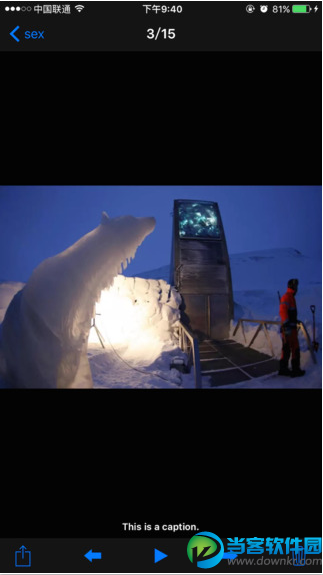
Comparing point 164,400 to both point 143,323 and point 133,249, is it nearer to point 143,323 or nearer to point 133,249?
point 133,249

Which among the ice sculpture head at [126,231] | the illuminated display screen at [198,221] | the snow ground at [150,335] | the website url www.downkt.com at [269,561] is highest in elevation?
the illuminated display screen at [198,221]

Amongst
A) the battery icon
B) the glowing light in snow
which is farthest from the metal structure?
the battery icon

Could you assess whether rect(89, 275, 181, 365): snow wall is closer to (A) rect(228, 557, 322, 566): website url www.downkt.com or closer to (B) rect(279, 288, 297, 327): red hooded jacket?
(B) rect(279, 288, 297, 327): red hooded jacket

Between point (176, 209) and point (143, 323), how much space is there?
4.74 metres

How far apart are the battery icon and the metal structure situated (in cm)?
565

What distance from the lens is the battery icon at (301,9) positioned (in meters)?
1.75

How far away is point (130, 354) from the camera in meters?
5.52

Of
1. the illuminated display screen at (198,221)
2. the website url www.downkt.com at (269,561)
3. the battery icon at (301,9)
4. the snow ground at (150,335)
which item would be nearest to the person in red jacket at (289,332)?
the snow ground at (150,335)

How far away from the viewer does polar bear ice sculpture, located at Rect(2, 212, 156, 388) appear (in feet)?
7.22

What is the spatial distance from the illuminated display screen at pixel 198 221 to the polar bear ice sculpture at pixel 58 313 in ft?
18.2

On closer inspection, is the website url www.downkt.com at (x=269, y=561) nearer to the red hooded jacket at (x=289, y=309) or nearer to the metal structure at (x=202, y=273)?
the red hooded jacket at (x=289, y=309)

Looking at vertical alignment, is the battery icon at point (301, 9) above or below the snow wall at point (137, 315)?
above

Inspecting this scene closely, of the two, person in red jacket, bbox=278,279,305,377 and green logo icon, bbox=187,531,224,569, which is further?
person in red jacket, bbox=278,279,305,377

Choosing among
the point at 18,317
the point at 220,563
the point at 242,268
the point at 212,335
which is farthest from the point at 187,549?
the point at 242,268
